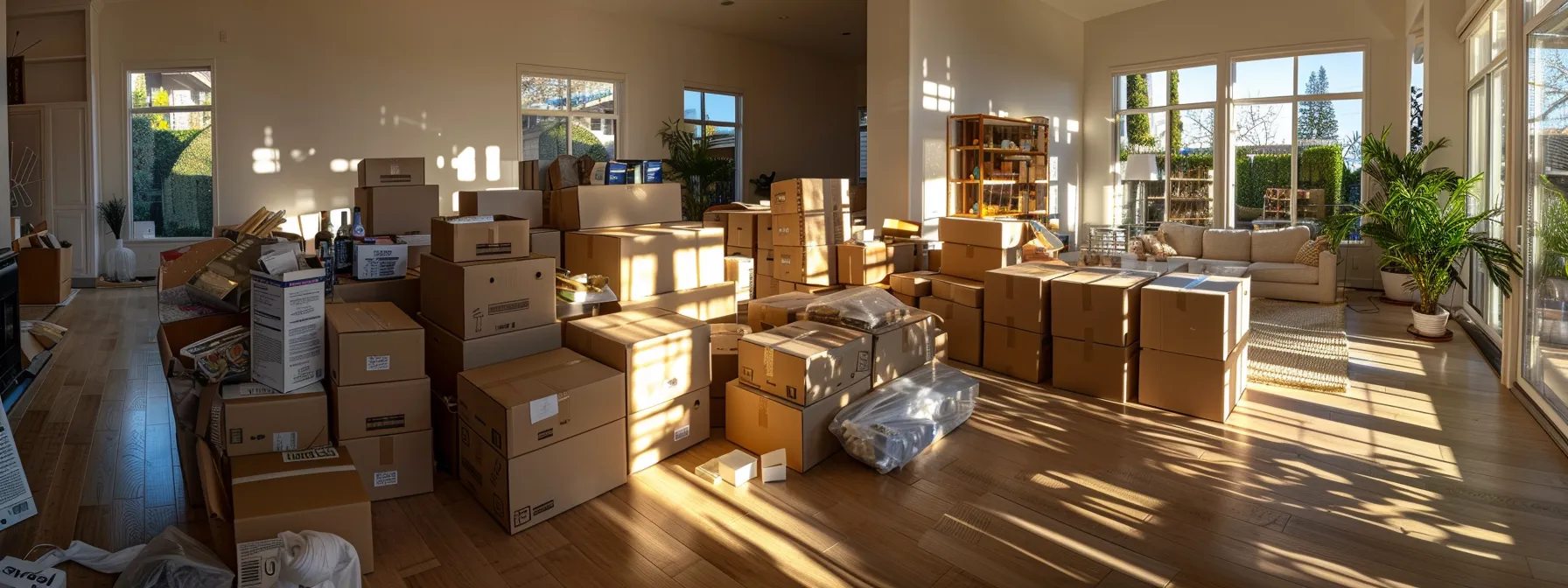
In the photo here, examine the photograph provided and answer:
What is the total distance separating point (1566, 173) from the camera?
3.60 m

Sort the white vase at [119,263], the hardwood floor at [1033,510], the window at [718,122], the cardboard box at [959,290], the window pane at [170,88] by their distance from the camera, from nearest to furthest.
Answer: the hardwood floor at [1033,510]
the cardboard box at [959,290]
the window pane at [170,88]
the white vase at [119,263]
the window at [718,122]

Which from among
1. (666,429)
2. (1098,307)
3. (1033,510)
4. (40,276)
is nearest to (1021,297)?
(1098,307)

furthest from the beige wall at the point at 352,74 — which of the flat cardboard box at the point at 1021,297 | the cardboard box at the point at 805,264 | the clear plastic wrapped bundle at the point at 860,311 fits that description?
the flat cardboard box at the point at 1021,297

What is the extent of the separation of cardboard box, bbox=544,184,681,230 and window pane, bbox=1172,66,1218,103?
7.51m

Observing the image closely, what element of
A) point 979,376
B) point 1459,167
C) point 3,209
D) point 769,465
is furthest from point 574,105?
point 1459,167

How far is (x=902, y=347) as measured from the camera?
12.4 feet

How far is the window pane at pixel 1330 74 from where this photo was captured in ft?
28.1

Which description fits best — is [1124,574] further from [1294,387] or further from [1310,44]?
[1310,44]

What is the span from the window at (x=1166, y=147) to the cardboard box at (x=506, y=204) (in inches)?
290

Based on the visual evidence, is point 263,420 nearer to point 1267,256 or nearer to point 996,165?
point 996,165

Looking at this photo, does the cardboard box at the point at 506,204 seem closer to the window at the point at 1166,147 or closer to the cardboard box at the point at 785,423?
the cardboard box at the point at 785,423

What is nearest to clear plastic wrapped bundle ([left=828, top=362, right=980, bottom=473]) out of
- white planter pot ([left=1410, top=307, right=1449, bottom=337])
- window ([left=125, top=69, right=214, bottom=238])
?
white planter pot ([left=1410, top=307, right=1449, bottom=337])

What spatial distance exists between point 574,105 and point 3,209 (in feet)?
19.6

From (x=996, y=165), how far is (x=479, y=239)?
6.63 m
